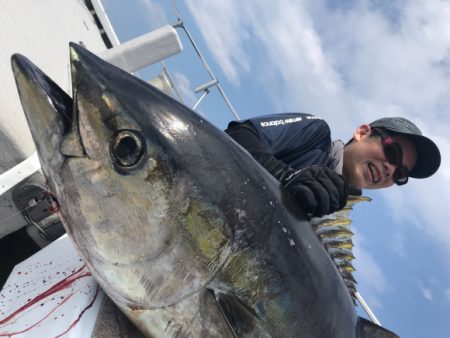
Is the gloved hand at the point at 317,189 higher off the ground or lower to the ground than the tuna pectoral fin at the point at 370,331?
higher

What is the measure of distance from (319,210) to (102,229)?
1.18m

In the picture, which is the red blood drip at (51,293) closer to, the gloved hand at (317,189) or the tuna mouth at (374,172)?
the gloved hand at (317,189)

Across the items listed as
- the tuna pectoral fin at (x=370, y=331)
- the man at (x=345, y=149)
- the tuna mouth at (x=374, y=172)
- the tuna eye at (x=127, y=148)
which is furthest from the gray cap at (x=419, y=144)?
the tuna eye at (x=127, y=148)

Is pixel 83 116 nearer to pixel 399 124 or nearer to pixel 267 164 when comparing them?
pixel 267 164

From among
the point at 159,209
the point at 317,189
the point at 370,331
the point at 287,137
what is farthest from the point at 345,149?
the point at 159,209

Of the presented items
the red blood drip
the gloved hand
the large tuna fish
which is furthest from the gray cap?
the red blood drip

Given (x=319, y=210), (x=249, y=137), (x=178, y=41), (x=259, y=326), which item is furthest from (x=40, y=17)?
(x=259, y=326)

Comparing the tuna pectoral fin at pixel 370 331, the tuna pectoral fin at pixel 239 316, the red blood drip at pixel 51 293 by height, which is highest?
the red blood drip at pixel 51 293

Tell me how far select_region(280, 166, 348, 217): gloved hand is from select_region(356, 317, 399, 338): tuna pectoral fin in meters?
0.72

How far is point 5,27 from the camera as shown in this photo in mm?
3240

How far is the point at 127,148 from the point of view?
59.9 inches

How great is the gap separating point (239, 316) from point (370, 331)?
1.07 meters

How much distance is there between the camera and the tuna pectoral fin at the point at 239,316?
1.62 meters

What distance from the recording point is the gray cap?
11.3ft
